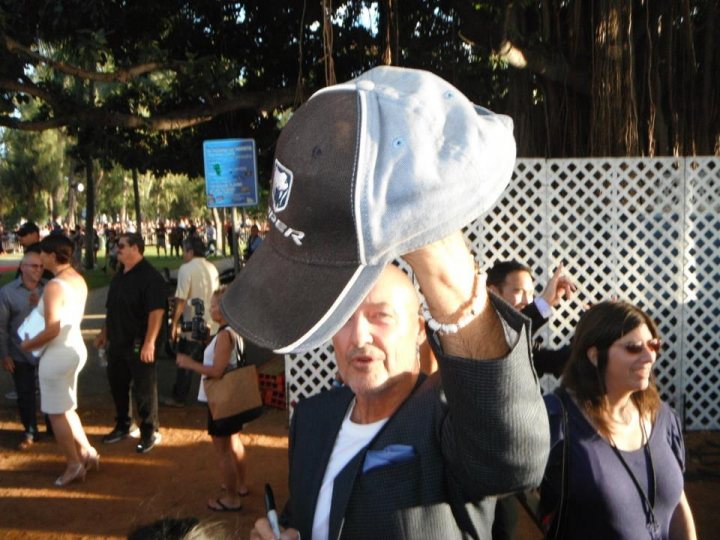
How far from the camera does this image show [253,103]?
10258mm

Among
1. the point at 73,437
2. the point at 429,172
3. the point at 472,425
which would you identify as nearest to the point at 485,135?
the point at 429,172

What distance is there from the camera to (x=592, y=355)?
108 inches

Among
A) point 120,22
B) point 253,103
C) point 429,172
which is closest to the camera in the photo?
point 429,172

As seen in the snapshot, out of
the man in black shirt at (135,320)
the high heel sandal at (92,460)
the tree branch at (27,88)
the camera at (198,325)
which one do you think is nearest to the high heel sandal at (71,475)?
the high heel sandal at (92,460)

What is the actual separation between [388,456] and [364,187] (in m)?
0.95

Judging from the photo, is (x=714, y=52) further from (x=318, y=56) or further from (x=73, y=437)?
(x=73, y=437)

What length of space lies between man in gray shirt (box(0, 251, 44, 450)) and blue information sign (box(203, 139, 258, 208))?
2.51 m

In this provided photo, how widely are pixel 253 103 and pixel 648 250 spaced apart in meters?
5.75

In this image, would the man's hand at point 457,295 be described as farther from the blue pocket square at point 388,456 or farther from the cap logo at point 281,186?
the blue pocket square at point 388,456

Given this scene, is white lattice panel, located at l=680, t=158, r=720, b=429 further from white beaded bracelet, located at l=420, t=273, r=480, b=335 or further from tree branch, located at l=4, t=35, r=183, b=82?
white beaded bracelet, located at l=420, t=273, r=480, b=335

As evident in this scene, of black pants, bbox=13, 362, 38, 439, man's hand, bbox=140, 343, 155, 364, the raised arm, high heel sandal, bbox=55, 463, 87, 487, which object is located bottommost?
high heel sandal, bbox=55, 463, 87, 487

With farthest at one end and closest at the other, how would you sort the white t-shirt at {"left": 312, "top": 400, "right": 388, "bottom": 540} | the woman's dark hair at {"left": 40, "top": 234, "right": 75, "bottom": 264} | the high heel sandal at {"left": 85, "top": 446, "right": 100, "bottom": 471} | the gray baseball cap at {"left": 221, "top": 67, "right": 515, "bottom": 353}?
the high heel sandal at {"left": 85, "top": 446, "right": 100, "bottom": 471}
the woman's dark hair at {"left": 40, "top": 234, "right": 75, "bottom": 264}
the white t-shirt at {"left": 312, "top": 400, "right": 388, "bottom": 540}
the gray baseball cap at {"left": 221, "top": 67, "right": 515, "bottom": 353}

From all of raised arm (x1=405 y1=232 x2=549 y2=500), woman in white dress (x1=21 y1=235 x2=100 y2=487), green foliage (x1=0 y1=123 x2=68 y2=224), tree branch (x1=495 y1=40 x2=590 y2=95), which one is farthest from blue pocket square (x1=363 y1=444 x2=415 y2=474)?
green foliage (x1=0 y1=123 x2=68 y2=224)

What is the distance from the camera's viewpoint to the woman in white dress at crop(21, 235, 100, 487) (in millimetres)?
5691
